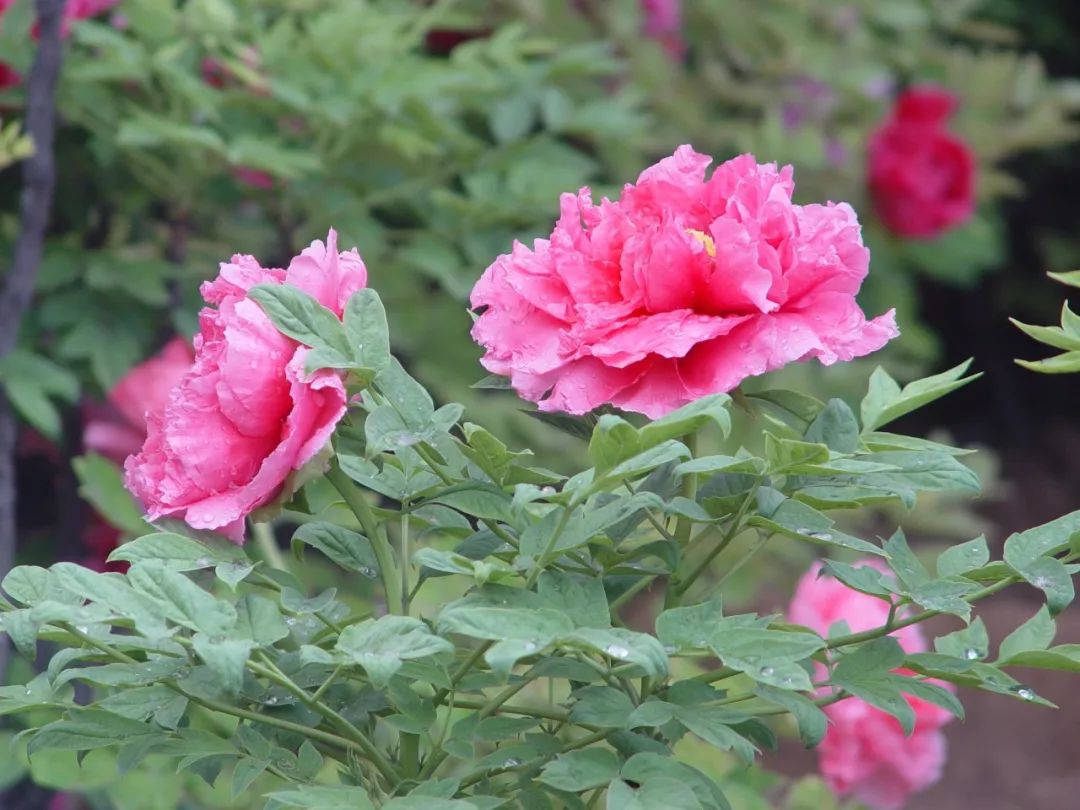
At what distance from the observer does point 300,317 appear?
0.76m

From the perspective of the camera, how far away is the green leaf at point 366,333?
2.52 ft

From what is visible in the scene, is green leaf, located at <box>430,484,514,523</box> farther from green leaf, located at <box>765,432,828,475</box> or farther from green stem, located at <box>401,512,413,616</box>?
green leaf, located at <box>765,432,828,475</box>

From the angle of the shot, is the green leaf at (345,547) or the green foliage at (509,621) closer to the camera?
the green foliage at (509,621)

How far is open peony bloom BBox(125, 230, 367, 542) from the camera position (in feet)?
2.57

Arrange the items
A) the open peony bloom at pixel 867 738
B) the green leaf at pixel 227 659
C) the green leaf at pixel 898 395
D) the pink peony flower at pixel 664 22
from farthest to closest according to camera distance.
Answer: the pink peony flower at pixel 664 22
the open peony bloom at pixel 867 738
the green leaf at pixel 898 395
the green leaf at pixel 227 659

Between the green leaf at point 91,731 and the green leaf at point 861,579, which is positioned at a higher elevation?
the green leaf at point 861,579

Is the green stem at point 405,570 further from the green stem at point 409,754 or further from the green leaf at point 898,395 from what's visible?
the green leaf at point 898,395

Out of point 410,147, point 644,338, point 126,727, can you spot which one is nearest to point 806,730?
point 644,338

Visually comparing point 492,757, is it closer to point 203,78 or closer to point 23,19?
point 23,19

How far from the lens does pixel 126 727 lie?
794 mm

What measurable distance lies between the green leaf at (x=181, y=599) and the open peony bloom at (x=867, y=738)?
87cm

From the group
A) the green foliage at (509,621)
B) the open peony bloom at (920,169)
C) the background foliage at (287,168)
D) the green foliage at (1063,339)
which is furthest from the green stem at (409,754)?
the open peony bloom at (920,169)

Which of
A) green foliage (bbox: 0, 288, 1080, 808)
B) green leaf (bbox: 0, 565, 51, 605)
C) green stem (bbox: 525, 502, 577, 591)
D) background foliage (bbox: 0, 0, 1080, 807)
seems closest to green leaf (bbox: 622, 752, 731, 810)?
green foliage (bbox: 0, 288, 1080, 808)

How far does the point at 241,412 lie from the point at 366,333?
87 millimetres
